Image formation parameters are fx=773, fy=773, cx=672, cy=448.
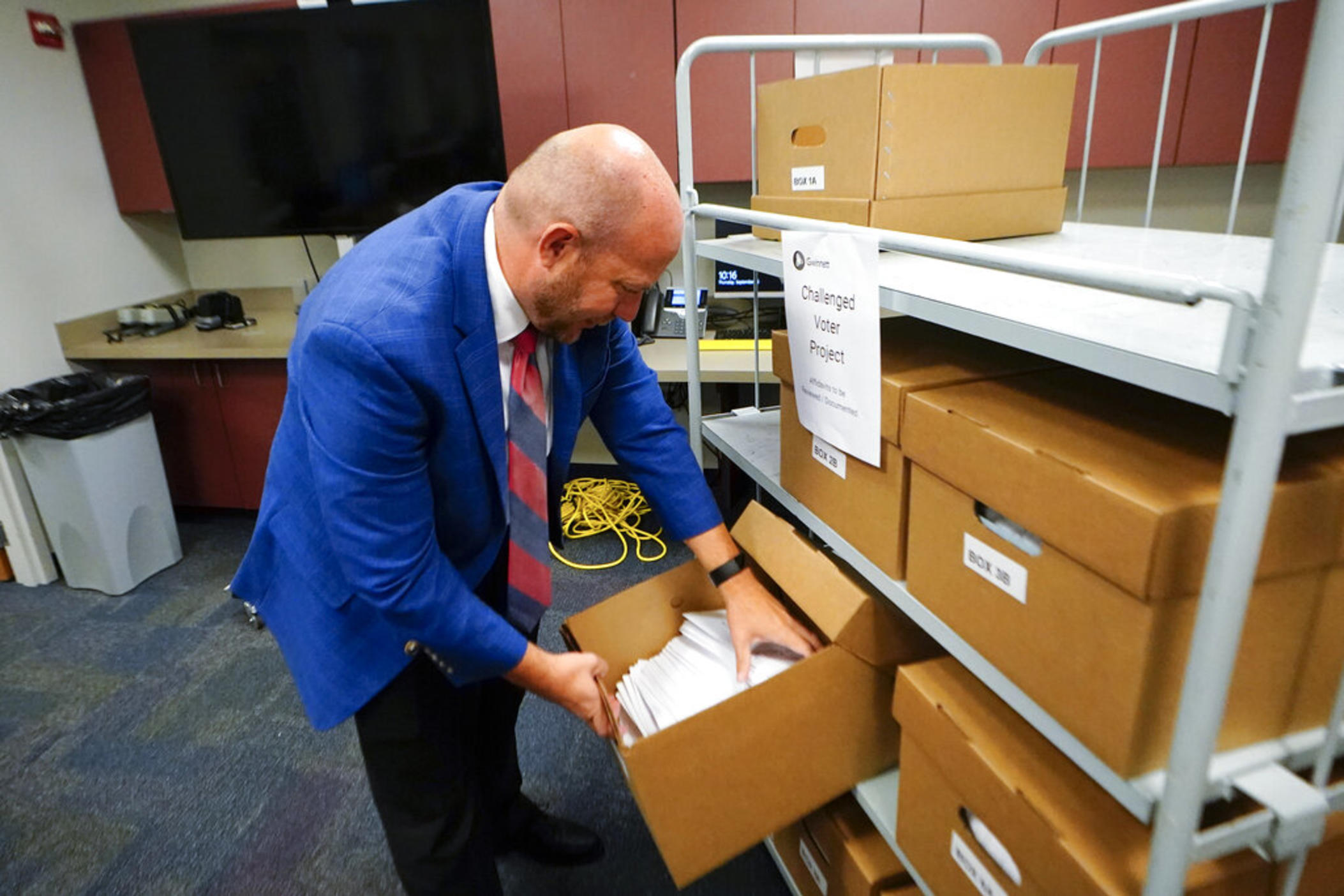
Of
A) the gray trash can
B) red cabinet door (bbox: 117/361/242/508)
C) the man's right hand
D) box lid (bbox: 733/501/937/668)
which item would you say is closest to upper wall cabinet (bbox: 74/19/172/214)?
red cabinet door (bbox: 117/361/242/508)

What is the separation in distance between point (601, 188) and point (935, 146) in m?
0.45

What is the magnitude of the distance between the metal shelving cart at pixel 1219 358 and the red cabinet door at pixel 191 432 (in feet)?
8.92

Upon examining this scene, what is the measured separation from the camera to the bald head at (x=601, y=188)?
879 millimetres

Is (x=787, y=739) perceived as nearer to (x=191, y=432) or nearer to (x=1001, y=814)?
(x=1001, y=814)

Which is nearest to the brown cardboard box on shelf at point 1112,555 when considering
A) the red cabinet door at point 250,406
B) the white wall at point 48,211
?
the red cabinet door at point 250,406

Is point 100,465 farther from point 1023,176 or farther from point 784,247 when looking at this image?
point 1023,176

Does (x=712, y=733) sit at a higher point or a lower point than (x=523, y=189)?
lower

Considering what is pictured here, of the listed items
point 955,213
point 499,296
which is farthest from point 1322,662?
point 499,296

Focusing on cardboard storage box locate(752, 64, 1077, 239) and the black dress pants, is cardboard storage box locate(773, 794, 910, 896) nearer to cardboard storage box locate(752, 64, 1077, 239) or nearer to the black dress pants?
the black dress pants

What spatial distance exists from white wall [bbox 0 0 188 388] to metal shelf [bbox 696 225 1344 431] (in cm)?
282

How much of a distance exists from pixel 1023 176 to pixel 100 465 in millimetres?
2795

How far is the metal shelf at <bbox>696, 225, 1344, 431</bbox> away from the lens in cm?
50

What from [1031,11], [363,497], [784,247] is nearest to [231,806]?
[363,497]

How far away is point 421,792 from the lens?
1.17 meters
